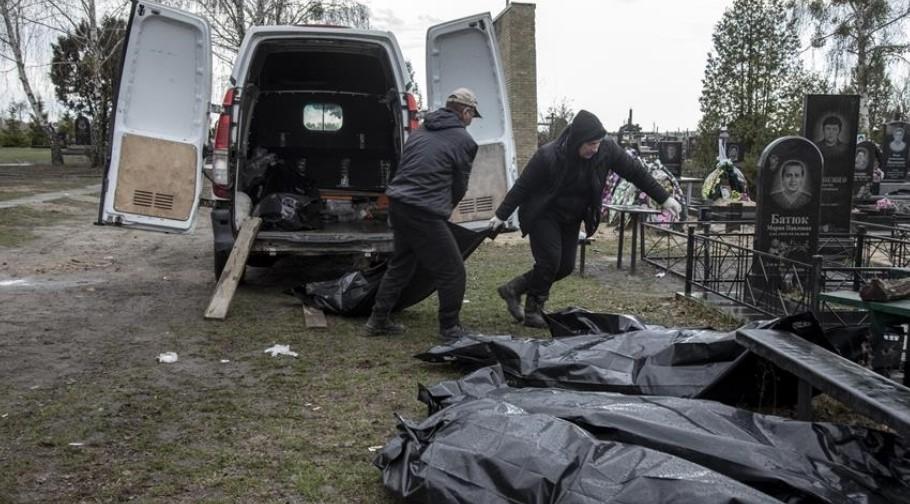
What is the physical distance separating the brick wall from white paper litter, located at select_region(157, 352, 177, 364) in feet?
53.0

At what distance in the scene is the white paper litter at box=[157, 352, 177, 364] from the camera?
5469mm

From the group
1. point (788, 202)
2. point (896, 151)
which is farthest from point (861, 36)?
point (788, 202)

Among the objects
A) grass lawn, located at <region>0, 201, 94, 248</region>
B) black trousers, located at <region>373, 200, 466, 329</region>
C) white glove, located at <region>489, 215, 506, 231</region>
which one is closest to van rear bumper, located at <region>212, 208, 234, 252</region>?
black trousers, located at <region>373, 200, 466, 329</region>

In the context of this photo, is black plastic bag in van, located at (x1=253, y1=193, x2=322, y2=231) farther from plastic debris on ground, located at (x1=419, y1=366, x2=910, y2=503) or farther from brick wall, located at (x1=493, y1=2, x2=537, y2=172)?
brick wall, located at (x1=493, y1=2, x2=537, y2=172)

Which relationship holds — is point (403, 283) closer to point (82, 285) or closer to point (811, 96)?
point (82, 285)

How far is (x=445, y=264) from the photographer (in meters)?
6.08

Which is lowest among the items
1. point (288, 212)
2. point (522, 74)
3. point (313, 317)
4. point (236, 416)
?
point (236, 416)

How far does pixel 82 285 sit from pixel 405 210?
404cm

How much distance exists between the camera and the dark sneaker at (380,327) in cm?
638

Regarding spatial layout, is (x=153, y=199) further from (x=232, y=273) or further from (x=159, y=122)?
(x=232, y=273)

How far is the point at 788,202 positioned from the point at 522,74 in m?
14.0

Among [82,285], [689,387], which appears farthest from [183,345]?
[689,387]

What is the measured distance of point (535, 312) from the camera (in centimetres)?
684

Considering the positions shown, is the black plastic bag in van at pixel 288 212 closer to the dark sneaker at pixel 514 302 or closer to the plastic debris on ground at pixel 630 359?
the dark sneaker at pixel 514 302
